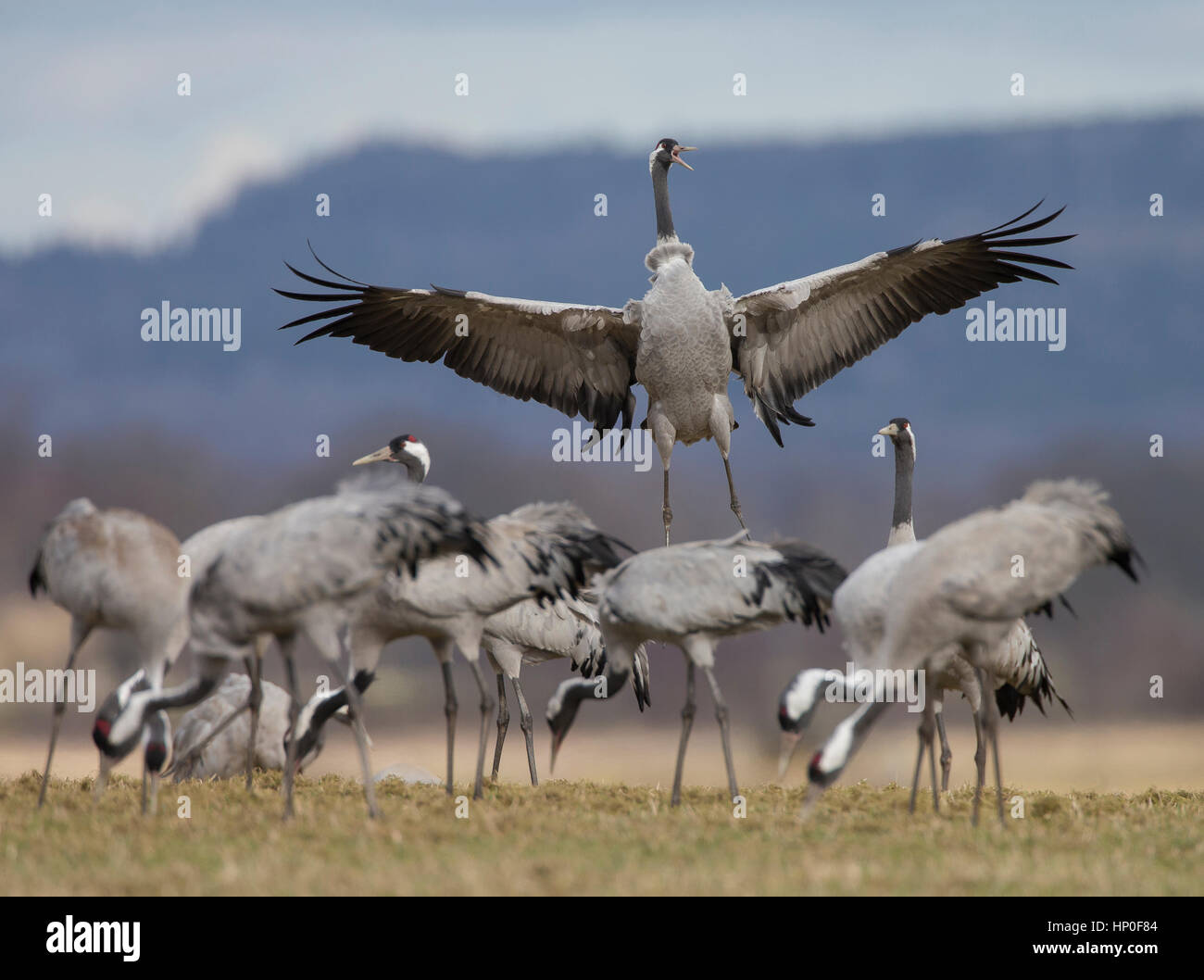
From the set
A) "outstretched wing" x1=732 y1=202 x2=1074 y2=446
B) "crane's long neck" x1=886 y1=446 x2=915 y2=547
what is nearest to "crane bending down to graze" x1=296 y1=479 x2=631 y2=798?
"crane's long neck" x1=886 y1=446 x2=915 y2=547

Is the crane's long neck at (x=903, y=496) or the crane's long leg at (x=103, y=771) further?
the crane's long neck at (x=903, y=496)

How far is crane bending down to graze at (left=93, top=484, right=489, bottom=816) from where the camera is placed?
24.3ft

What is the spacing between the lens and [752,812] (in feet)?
28.1

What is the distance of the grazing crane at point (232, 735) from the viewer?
428 inches

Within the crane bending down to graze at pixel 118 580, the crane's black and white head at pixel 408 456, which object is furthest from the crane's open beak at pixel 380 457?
the crane bending down to graze at pixel 118 580

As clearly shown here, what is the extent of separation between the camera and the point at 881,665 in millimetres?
7914

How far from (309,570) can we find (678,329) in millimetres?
5198

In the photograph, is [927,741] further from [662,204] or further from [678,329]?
[662,204]

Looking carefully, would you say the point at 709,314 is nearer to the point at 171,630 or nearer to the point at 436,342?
the point at 436,342

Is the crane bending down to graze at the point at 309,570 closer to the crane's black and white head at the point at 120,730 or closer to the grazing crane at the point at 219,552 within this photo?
the crane's black and white head at the point at 120,730

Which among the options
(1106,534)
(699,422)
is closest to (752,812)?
(1106,534)

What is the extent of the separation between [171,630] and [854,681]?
157 inches

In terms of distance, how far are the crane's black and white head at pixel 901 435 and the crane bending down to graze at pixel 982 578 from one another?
2999 millimetres

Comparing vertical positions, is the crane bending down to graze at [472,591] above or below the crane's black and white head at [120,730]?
above
